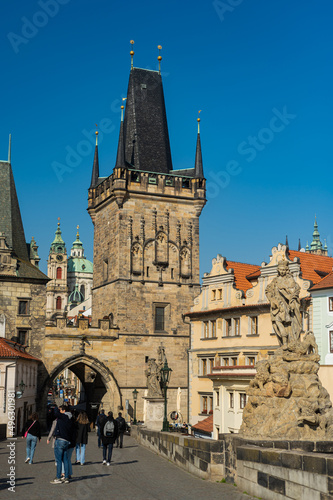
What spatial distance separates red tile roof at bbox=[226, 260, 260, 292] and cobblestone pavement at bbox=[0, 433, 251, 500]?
2443 cm

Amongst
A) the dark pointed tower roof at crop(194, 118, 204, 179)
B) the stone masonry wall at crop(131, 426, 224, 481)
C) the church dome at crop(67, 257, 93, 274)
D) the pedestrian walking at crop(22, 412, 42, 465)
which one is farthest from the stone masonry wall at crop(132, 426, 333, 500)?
the church dome at crop(67, 257, 93, 274)

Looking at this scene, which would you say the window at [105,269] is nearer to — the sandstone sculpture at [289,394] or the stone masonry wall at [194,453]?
the stone masonry wall at [194,453]

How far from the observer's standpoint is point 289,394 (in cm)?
1226

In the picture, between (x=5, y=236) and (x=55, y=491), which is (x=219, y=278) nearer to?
(x=5, y=236)

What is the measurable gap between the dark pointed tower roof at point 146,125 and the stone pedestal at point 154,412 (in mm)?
25290

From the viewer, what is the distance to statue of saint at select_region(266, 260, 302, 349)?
13664 mm

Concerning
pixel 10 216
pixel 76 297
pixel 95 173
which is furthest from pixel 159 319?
pixel 76 297

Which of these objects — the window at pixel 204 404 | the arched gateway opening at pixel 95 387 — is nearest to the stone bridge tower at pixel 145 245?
the arched gateway opening at pixel 95 387

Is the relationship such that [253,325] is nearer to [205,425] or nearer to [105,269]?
[205,425]

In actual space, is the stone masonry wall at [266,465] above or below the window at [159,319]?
below

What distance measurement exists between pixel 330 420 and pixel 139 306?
1392 inches

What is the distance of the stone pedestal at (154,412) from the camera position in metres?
27.4

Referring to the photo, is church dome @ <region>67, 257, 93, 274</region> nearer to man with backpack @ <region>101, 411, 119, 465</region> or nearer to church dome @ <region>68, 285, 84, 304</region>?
church dome @ <region>68, 285, 84, 304</region>

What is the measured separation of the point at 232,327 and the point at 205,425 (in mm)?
5499
